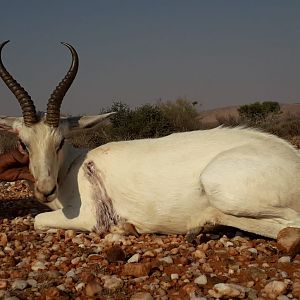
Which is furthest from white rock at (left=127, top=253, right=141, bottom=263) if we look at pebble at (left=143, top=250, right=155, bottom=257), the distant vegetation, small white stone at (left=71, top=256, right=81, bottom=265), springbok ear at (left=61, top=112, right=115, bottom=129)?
the distant vegetation

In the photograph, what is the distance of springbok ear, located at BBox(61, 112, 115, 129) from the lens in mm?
6691

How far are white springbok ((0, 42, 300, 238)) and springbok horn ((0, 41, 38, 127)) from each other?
12mm

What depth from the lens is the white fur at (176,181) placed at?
498cm

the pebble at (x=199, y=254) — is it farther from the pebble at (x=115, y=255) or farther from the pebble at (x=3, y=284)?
the pebble at (x=3, y=284)

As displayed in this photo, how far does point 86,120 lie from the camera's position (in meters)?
6.84

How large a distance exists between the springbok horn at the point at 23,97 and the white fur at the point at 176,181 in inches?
4.6

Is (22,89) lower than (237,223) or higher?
higher

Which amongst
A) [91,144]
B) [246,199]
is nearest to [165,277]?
[246,199]

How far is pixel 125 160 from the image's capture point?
19.4 ft

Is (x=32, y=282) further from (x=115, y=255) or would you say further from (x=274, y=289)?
(x=274, y=289)

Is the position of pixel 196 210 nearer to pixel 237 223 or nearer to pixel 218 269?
pixel 237 223

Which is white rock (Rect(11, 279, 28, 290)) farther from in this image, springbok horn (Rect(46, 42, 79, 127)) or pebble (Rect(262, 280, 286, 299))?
springbok horn (Rect(46, 42, 79, 127))

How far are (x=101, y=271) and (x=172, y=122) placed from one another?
20.6 meters

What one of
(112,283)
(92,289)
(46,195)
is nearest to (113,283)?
(112,283)
